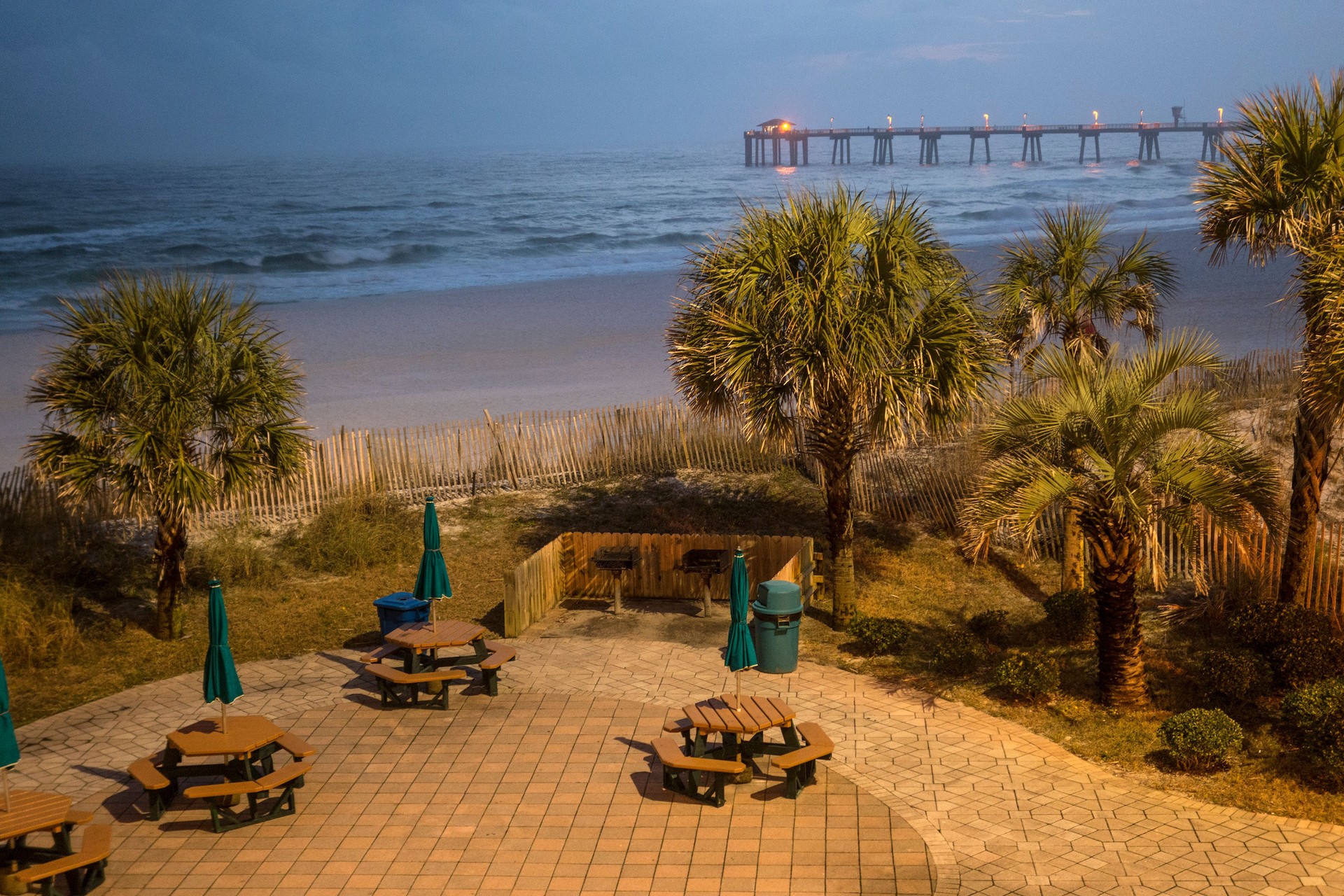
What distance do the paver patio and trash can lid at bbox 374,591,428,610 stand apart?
63.4 inches

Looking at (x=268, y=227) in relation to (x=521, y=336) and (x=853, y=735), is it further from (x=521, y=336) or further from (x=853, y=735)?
(x=853, y=735)

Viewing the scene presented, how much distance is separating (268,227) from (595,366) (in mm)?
51035

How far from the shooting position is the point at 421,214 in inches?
3519

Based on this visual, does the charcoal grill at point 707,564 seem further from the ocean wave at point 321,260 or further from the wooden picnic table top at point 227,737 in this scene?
the ocean wave at point 321,260

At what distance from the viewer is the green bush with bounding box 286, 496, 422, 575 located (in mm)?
17922

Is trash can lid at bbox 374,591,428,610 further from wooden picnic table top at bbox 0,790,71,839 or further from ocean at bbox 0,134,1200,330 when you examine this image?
ocean at bbox 0,134,1200,330

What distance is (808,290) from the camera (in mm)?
14156

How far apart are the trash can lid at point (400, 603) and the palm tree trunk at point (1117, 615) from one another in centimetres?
778

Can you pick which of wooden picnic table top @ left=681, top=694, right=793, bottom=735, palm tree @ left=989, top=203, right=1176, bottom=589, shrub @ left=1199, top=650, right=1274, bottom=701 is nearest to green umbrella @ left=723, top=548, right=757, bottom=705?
wooden picnic table top @ left=681, top=694, right=793, bottom=735

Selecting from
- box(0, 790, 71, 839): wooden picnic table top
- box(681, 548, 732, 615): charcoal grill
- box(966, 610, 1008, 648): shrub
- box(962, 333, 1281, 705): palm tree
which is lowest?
box(966, 610, 1008, 648): shrub

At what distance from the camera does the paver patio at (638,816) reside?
9508 millimetres

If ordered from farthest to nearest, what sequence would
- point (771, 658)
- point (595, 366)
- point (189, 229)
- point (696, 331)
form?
point (189, 229)
point (595, 366)
point (696, 331)
point (771, 658)

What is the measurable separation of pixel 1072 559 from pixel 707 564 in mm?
4896

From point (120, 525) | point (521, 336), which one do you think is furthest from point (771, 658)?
point (521, 336)
